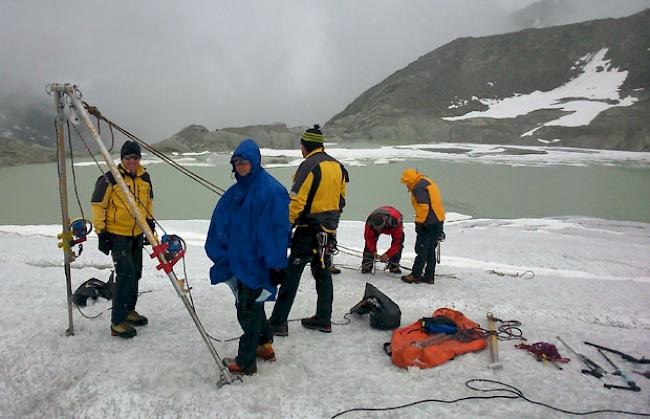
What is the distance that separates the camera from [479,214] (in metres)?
20.7

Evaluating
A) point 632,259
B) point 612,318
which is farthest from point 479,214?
point 612,318

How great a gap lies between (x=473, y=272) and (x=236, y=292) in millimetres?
4870

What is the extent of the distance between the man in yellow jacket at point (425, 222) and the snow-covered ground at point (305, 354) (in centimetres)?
25

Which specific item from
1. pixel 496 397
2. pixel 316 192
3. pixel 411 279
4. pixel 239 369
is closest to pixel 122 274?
pixel 239 369

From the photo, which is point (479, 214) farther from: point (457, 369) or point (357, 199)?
point (457, 369)

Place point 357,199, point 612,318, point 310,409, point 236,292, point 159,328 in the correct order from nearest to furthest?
point 310,409 < point 236,292 < point 159,328 < point 612,318 < point 357,199

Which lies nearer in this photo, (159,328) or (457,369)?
(457,369)

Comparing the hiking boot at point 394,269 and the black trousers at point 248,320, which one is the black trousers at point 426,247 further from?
the black trousers at point 248,320

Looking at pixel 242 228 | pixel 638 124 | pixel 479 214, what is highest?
pixel 638 124

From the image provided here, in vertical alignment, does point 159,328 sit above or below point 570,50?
below

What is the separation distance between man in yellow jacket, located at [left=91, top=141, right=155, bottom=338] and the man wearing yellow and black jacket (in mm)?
1342

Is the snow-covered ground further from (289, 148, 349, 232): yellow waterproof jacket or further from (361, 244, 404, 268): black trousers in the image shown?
(289, 148, 349, 232): yellow waterproof jacket

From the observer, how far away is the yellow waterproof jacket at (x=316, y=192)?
165 inches

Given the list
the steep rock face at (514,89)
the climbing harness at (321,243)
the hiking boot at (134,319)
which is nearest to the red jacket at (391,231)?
the climbing harness at (321,243)
